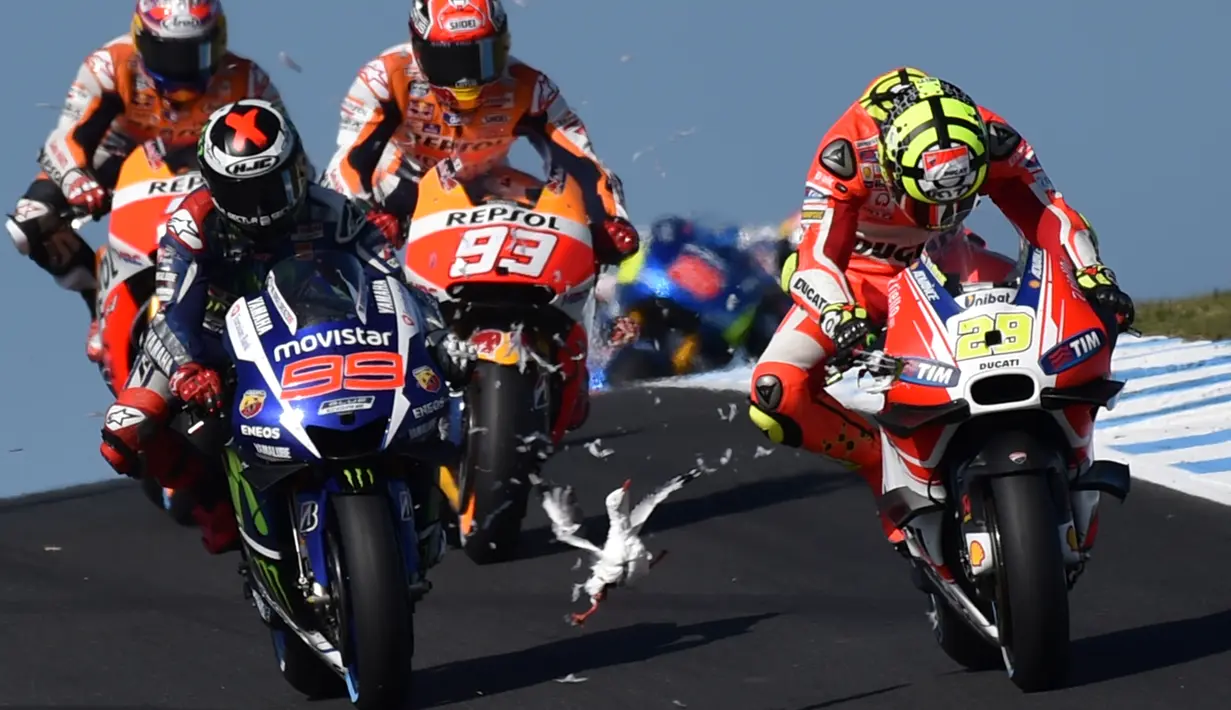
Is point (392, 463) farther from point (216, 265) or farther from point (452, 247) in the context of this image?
point (452, 247)

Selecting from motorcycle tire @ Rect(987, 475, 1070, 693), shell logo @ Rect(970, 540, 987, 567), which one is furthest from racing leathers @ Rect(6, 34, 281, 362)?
motorcycle tire @ Rect(987, 475, 1070, 693)

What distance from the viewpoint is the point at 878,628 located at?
7.35 m

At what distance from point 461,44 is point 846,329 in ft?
13.0

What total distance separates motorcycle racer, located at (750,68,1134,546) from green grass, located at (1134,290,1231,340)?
19.2 feet

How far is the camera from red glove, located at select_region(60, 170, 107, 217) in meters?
10.1

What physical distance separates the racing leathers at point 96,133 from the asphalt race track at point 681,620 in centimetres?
119

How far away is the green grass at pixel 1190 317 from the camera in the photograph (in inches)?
544

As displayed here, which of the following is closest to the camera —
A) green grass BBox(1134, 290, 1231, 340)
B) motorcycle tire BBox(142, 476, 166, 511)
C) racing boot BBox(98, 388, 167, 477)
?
racing boot BBox(98, 388, 167, 477)

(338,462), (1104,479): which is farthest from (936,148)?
(338,462)

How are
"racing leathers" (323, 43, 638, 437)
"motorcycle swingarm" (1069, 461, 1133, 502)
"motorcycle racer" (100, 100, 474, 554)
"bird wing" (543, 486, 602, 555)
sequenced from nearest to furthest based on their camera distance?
"motorcycle swingarm" (1069, 461, 1133, 502), "motorcycle racer" (100, 100, 474, 554), "bird wing" (543, 486, 602, 555), "racing leathers" (323, 43, 638, 437)

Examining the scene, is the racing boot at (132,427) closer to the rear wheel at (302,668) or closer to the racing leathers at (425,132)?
the rear wheel at (302,668)

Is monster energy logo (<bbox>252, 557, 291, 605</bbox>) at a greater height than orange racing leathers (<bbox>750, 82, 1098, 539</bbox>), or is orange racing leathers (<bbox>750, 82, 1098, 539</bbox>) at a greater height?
orange racing leathers (<bbox>750, 82, 1098, 539</bbox>)

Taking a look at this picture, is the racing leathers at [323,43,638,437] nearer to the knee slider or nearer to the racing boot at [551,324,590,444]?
the racing boot at [551,324,590,444]

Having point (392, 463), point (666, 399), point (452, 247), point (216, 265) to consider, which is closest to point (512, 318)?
point (452, 247)
